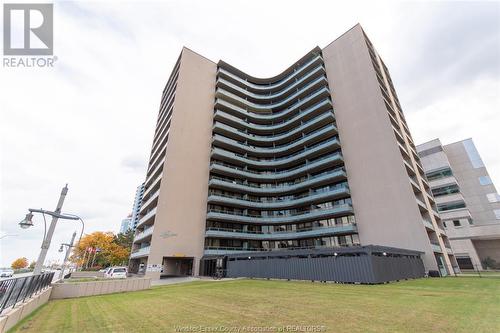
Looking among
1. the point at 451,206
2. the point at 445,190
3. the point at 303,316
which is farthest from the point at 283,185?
the point at 303,316

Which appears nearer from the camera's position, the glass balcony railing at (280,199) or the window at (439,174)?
the glass balcony railing at (280,199)

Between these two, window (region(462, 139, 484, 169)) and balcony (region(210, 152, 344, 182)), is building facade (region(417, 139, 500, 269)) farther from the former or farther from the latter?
balcony (region(210, 152, 344, 182))

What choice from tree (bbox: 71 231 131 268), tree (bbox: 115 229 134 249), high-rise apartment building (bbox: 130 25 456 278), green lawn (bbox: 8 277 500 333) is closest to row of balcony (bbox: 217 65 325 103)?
high-rise apartment building (bbox: 130 25 456 278)

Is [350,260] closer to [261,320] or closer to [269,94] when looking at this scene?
A: [261,320]

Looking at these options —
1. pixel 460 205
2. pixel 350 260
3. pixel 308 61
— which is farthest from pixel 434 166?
pixel 350 260

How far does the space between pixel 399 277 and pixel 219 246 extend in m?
27.9

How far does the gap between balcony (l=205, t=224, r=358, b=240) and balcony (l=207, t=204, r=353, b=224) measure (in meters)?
2.01

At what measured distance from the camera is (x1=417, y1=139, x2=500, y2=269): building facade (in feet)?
147

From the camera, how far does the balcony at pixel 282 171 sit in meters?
42.2

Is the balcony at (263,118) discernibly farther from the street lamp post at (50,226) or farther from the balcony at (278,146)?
the street lamp post at (50,226)

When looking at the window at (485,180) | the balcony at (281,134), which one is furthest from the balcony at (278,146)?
the window at (485,180)

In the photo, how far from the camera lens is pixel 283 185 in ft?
168

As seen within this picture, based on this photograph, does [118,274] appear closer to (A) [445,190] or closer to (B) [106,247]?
(B) [106,247]

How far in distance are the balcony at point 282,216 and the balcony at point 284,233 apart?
2.01 metres
